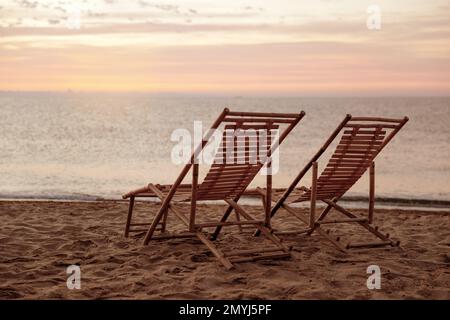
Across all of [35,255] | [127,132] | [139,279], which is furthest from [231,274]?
[127,132]

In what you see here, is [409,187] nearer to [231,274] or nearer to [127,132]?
[231,274]

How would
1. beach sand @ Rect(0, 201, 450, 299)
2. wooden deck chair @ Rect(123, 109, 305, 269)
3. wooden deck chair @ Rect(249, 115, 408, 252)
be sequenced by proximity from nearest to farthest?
beach sand @ Rect(0, 201, 450, 299), wooden deck chair @ Rect(123, 109, 305, 269), wooden deck chair @ Rect(249, 115, 408, 252)

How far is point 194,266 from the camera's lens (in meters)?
4.82

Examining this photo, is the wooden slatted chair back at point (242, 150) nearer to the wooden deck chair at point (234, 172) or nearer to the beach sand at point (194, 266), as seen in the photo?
the wooden deck chair at point (234, 172)

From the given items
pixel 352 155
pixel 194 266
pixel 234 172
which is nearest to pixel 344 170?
pixel 352 155

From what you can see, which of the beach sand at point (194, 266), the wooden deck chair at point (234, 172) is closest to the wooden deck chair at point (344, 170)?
the beach sand at point (194, 266)

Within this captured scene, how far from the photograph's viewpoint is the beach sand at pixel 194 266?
4117 mm

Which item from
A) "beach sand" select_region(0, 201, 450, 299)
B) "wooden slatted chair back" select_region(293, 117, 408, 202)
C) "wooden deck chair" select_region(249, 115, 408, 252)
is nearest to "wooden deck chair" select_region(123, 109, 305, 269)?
"beach sand" select_region(0, 201, 450, 299)

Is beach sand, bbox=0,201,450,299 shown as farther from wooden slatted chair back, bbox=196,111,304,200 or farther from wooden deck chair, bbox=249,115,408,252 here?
wooden slatted chair back, bbox=196,111,304,200

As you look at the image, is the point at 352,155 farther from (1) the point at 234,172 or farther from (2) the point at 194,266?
(2) the point at 194,266

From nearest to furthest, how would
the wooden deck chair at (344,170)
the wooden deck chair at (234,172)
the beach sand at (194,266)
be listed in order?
the beach sand at (194,266), the wooden deck chair at (234,172), the wooden deck chair at (344,170)

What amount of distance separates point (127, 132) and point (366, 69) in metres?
24.8

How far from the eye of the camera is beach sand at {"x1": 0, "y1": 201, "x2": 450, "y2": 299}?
4117 mm

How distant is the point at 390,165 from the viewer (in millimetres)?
19891
